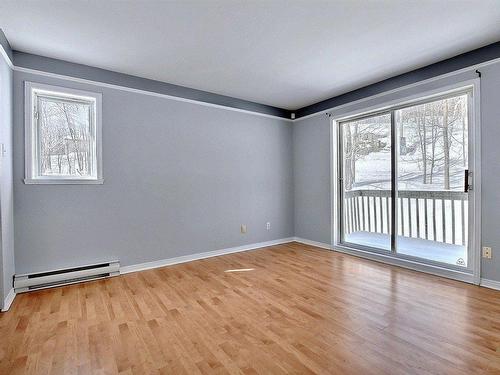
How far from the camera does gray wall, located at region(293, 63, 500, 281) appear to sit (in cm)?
266

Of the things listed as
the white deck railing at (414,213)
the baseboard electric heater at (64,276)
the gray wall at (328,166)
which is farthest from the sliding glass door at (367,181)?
the baseboard electric heater at (64,276)

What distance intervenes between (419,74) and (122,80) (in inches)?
150

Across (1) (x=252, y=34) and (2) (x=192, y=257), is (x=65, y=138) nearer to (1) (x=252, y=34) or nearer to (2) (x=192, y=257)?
(2) (x=192, y=257)

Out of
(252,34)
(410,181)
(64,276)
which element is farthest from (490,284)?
(64,276)

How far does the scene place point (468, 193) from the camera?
2.87 m

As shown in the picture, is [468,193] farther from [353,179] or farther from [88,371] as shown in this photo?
[88,371]

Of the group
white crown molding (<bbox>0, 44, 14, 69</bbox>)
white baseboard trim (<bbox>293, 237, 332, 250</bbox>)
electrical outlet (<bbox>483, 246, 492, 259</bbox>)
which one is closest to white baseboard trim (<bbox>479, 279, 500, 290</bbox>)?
electrical outlet (<bbox>483, 246, 492, 259</bbox>)

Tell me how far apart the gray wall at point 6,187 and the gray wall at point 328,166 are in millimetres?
4125

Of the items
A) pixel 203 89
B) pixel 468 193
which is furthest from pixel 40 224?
pixel 468 193

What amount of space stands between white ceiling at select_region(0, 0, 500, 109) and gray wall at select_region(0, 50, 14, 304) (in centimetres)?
48

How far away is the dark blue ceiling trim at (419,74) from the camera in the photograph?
270 cm

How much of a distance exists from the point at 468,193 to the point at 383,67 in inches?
70.6

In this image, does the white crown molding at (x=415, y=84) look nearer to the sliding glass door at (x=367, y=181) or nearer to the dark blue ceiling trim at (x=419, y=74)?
the dark blue ceiling trim at (x=419, y=74)

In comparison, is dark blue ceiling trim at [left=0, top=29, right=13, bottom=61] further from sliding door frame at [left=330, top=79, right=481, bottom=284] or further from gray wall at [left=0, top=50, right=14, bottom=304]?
sliding door frame at [left=330, top=79, right=481, bottom=284]
